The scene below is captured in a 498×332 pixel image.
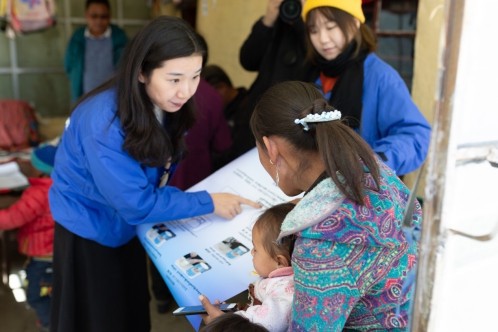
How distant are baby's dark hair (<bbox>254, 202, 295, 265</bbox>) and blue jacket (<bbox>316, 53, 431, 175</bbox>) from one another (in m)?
0.49

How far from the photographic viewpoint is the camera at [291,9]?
2211 millimetres

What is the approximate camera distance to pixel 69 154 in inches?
68.5

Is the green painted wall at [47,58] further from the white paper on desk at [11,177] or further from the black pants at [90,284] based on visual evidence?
the black pants at [90,284]

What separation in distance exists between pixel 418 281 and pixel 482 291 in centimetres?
19

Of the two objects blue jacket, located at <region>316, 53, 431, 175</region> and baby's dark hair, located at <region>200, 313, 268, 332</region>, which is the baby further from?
blue jacket, located at <region>316, 53, 431, 175</region>

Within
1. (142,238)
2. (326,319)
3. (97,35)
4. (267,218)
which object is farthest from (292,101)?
(97,35)

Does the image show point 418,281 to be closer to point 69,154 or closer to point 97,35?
point 69,154

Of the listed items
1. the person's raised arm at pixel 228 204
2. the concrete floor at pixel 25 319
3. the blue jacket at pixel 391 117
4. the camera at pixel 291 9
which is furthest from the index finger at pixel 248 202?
the concrete floor at pixel 25 319

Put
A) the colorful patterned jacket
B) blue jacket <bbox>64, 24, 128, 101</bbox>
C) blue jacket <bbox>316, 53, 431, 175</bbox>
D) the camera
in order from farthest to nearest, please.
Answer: blue jacket <bbox>64, 24, 128, 101</bbox> < the camera < blue jacket <bbox>316, 53, 431, 175</bbox> < the colorful patterned jacket

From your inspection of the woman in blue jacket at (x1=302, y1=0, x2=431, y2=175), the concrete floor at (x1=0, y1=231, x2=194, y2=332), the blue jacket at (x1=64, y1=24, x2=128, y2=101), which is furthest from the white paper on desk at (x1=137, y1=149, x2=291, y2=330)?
the blue jacket at (x1=64, y1=24, x2=128, y2=101)

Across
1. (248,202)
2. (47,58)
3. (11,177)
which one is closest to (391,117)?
(248,202)

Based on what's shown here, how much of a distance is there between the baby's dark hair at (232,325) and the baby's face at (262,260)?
16 centimetres

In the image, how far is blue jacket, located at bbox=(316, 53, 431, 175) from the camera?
1722mm

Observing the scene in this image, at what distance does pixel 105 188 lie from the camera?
1607mm
